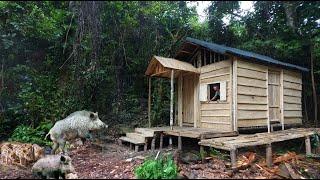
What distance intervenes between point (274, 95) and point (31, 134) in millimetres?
9749

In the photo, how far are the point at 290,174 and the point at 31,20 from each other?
37.6ft

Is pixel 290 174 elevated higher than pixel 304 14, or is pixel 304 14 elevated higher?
pixel 304 14

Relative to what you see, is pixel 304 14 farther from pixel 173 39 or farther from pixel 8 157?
pixel 8 157

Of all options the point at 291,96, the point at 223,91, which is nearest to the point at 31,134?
the point at 223,91

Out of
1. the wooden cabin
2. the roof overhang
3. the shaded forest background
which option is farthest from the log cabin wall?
the shaded forest background

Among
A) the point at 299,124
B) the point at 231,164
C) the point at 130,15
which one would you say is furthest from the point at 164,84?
the point at 231,164

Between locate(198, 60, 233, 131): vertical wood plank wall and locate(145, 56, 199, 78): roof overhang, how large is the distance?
66 cm

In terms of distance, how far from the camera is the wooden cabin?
9883 mm

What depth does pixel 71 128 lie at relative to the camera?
874 cm

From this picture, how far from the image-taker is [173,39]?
15898 millimetres

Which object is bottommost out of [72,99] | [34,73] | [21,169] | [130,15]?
[21,169]

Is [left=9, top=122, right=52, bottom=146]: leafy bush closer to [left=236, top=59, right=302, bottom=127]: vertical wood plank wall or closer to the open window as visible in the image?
the open window

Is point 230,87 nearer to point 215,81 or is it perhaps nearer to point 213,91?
point 215,81

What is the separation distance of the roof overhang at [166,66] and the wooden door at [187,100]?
0.87 metres
